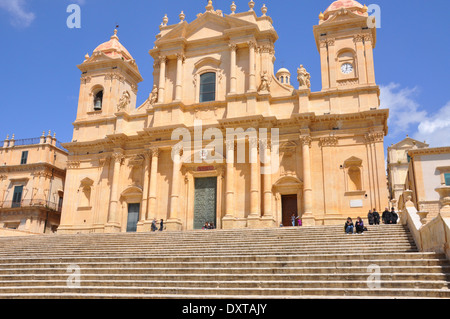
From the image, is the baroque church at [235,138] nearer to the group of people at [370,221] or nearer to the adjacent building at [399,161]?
the group of people at [370,221]

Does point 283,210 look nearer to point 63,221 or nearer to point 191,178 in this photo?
point 191,178

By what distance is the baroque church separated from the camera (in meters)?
24.8

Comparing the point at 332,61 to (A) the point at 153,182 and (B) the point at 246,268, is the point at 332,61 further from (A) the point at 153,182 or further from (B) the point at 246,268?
(B) the point at 246,268

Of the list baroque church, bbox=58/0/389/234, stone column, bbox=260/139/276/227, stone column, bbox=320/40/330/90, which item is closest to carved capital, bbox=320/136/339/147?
baroque church, bbox=58/0/389/234

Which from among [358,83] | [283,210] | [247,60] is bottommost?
[283,210]

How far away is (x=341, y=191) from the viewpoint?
2448cm

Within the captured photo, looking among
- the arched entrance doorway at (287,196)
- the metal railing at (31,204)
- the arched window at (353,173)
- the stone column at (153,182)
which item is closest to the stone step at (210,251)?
the stone column at (153,182)

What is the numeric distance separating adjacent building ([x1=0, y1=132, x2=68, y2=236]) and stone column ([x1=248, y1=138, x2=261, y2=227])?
1973 cm

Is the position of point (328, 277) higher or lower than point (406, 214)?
lower

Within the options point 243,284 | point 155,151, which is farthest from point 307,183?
point 243,284

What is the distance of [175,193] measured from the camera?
2636 cm

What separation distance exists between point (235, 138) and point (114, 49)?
1435 centimetres
